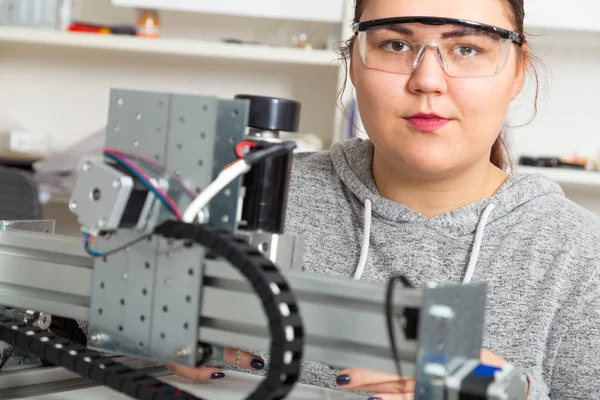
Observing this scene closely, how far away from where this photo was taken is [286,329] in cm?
71

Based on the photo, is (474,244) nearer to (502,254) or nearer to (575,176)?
(502,254)

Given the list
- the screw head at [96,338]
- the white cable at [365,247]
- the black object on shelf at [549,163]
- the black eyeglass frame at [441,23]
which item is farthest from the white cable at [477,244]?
the black object on shelf at [549,163]

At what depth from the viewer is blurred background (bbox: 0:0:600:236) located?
2760mm

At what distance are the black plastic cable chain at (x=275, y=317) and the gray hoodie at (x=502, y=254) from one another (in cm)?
63

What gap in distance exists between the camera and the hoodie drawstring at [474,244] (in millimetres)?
1350

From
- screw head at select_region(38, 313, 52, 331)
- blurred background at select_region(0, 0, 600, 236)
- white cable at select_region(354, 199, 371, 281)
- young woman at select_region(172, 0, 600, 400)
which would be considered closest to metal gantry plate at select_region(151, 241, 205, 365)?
screw head at select_region(38, 313, 52, 331)

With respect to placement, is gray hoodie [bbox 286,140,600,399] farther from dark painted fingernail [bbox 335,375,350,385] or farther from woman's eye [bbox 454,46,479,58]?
dark painted fingernail [bbox 335,375,350,385]

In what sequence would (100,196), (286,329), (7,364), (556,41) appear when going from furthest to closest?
(556,41) < (7,364) < (100,196) < (286,329)

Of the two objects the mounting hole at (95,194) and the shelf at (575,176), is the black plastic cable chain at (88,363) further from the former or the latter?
the shelf at (575,176)

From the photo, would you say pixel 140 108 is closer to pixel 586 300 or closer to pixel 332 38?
pixel 586 300

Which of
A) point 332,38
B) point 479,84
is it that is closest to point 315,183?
point 479,84

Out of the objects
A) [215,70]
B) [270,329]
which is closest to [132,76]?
[215,70]

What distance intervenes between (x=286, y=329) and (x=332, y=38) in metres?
2.38

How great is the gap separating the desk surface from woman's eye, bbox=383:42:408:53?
Answer: 0.51 meters
